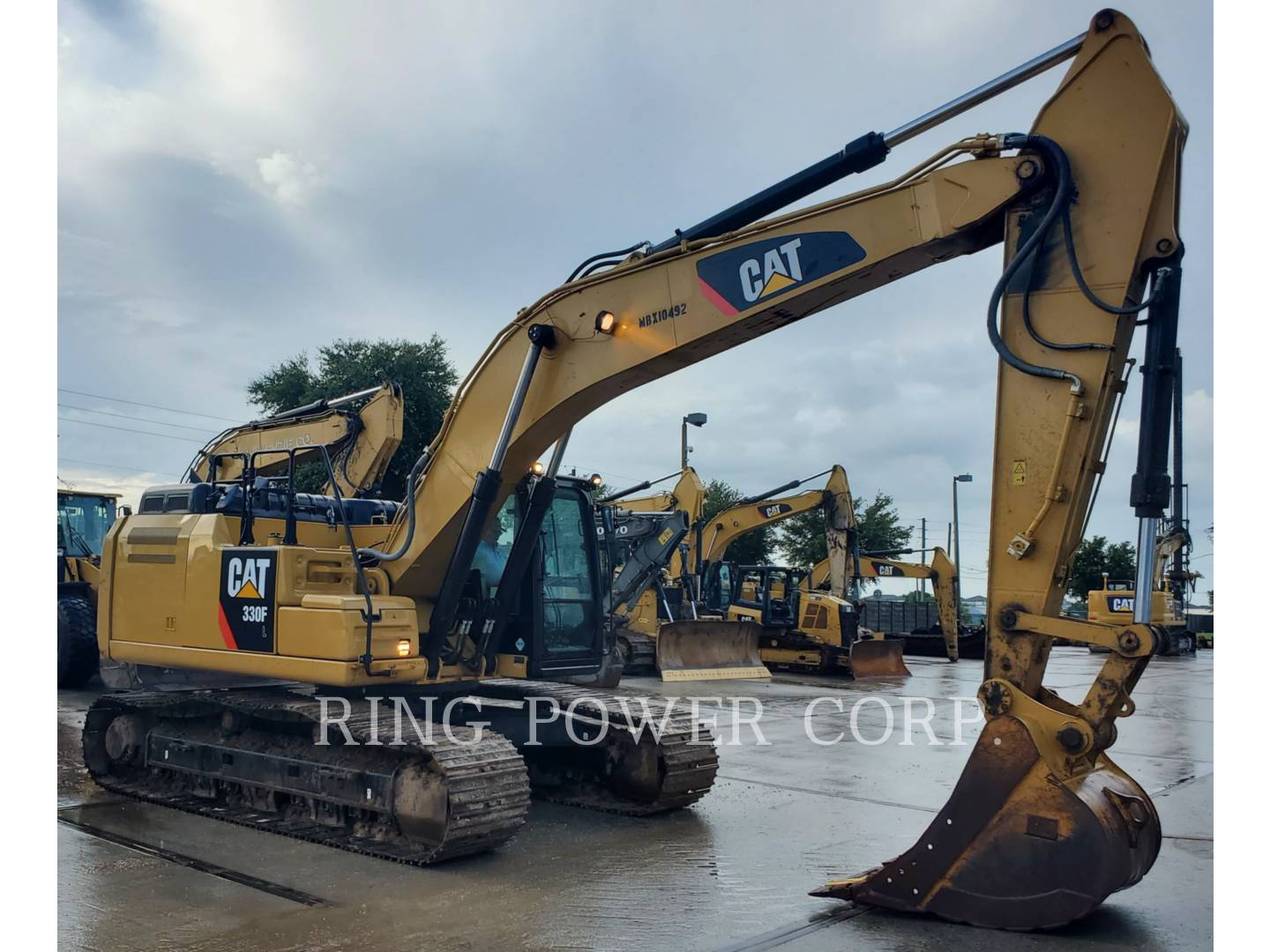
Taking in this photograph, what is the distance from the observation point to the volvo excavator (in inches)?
191

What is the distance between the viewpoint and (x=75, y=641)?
1338cm

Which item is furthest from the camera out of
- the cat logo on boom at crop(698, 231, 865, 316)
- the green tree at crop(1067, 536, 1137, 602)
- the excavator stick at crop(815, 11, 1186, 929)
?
the green tree at crop(1067, 536, 1137, 602)

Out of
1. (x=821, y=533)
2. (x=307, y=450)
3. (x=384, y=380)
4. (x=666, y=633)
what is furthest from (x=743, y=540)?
(x=307, y=450)

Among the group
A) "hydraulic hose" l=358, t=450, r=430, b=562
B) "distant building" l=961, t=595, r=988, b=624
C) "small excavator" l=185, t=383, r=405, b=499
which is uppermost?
"small excavator" l=185, t=383, r=405, b=499

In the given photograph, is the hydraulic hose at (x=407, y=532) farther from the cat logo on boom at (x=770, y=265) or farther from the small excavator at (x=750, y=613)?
the small excavator at (x=750, y=613)

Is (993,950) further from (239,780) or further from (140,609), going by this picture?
(140,609)

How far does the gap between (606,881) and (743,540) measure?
39.6m

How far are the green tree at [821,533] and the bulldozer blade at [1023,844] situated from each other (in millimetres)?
42536

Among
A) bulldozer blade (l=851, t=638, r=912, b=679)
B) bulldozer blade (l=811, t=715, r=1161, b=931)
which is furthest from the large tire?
bulldozer blade (l=811, t=715, r=1161, b=931)

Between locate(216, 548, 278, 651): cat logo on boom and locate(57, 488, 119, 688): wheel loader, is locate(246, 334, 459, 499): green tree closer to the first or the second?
locate(57, 488, 119, 688): wheel loader

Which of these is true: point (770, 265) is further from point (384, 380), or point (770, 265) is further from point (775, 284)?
point (384, 380)

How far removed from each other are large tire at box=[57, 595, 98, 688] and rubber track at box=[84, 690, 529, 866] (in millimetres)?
6483

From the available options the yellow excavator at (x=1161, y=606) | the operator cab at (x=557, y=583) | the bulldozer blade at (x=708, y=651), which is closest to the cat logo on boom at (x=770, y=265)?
the operator cab at (x=557, y=583)

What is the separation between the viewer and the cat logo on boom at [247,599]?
692cm
